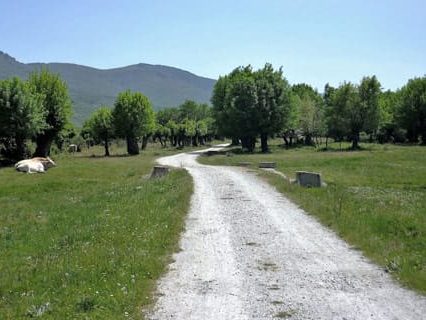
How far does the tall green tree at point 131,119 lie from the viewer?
10731 cm

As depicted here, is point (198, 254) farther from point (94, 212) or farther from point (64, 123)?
point (64, 123)

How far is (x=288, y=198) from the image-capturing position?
26906 millimetres

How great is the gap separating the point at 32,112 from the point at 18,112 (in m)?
2.22

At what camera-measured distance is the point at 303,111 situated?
11981cm

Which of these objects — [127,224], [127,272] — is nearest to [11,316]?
[127,272]

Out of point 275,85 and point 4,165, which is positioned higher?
point 275,85

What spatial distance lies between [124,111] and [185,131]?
4838 centimetres

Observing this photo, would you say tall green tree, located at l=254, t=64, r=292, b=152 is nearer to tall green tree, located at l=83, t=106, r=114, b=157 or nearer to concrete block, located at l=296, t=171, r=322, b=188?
tall green tree, located at l=83, t=106, r=114, b=157

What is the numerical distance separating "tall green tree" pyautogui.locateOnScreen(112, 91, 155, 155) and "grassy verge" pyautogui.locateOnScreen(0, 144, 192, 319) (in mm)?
75536

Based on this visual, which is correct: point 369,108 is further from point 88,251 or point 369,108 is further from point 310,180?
point 88,251

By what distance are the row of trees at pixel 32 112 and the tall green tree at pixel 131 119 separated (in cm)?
2439

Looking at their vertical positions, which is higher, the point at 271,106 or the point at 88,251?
the point at 271,106

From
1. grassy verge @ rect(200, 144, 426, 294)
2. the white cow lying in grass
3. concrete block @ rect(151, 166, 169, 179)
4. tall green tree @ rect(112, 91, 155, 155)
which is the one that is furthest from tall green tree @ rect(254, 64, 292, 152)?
grassy verge @ rect(200, 144, 426, 294)

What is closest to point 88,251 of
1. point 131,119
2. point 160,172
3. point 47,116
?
point 160,172
